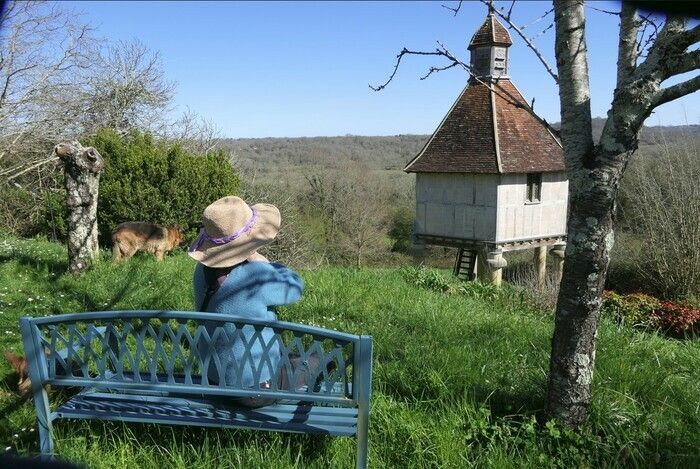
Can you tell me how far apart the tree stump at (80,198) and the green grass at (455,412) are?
4.41 ft

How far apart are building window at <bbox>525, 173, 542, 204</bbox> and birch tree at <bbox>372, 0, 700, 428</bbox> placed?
1729 centimetres

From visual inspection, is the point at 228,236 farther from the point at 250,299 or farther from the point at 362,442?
the point at 362,442

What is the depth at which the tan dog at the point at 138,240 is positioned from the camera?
8250mm

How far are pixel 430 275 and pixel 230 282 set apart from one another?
21.0 ft

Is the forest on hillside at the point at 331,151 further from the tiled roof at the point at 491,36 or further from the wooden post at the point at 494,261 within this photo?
the wooden post at the point at 494,261

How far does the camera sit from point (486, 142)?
19.6 meters

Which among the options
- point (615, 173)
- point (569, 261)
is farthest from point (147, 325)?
point (615, 173)

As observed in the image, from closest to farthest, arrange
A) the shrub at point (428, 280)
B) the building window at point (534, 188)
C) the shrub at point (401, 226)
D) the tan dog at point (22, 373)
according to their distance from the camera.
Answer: the tan dog at point (22, 373) < the shrub at point (428, 280) < the building window at point (534, 188) < the shrub at point (401, 226)

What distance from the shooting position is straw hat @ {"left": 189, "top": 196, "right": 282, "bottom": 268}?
3.21m

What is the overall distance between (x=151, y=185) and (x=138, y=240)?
487cm

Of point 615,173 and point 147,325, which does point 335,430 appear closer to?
point 147,325

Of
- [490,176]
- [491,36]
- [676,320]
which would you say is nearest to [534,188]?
[490,176]

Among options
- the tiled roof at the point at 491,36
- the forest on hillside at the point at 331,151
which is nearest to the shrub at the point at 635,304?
the tiled roof at the point at 491,36

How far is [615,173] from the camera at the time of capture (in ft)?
9.47
